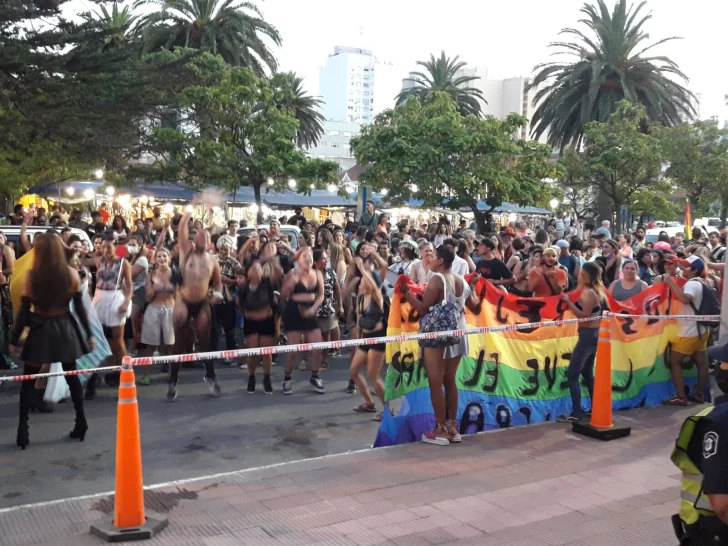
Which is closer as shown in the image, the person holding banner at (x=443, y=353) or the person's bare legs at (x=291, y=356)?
the person holding banner at (x=443, y=353)

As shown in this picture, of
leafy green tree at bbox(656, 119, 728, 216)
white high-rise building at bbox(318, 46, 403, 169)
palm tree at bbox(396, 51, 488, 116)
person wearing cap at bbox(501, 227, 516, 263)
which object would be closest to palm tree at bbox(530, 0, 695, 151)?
leafy green tree at bbox(656, 119, 728, 216)

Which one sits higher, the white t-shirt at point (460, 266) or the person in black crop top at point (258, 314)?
the white t-shirt at point (460, 266)

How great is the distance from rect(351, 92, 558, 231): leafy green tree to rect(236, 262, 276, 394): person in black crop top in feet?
45.2

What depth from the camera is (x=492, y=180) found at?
2236cm

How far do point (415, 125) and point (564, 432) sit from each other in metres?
17.7

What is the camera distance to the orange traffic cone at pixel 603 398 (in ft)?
23.3

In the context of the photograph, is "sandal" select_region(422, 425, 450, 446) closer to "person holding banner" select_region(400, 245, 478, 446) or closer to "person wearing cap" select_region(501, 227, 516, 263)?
"person holding banner" select_region(400, 245, 478, 446)

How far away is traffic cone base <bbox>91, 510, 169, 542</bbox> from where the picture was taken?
15.1ft

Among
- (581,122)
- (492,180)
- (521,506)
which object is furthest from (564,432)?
(581,122)

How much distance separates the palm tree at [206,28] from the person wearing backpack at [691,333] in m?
29.5

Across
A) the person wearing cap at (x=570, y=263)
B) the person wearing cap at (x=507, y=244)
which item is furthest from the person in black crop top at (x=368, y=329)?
the person wearing cap at (x=507, y=244)

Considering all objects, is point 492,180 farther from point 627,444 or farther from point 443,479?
point 443,479

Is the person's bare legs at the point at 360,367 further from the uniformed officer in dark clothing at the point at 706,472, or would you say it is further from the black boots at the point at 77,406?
the uniformed officer in dark clothing at the point at 706,472

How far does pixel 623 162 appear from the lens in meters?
27.5
